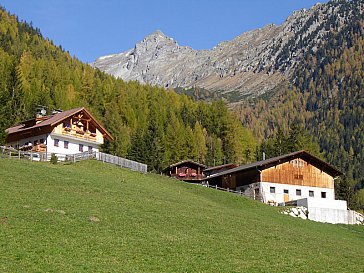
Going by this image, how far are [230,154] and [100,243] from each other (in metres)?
117

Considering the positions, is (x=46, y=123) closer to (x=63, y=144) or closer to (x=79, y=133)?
(x=63, y=144)

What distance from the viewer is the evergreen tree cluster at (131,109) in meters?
119

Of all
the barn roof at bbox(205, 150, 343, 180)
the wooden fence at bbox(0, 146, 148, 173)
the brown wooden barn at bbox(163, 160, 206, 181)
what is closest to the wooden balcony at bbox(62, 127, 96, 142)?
the wooden fence at bbox(0, 146, 148, 173)

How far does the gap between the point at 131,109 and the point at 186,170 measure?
65293 mm

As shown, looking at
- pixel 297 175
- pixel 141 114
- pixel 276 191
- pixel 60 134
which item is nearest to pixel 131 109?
pixel 141 114

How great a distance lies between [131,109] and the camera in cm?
16550

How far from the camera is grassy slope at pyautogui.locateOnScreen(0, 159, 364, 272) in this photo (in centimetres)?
2531

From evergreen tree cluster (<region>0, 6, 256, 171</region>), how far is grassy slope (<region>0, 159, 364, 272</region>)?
5813 cm

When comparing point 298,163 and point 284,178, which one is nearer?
point 284,178

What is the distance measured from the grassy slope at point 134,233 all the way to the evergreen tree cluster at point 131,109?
58.1 m

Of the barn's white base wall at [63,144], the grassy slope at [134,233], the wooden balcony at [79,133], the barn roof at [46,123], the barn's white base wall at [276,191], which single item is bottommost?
the grassy slope at [134,233]

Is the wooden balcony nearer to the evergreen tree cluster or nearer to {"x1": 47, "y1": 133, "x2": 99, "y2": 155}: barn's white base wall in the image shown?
{"x1": 47, "y1": 133, "x2": 99, "y2": 155}: barn's white base wall

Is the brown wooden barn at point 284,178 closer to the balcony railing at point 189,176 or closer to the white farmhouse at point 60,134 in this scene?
the white farmhouse at point 60,134

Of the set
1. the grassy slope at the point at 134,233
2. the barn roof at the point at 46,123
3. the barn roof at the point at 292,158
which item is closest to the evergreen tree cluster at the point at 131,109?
the barn roof at the point at 46,123
